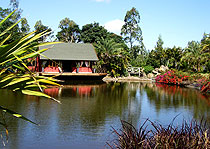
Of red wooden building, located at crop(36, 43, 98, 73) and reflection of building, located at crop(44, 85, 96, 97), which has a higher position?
red wooden building, located at crop(36, 43, 98, 73)

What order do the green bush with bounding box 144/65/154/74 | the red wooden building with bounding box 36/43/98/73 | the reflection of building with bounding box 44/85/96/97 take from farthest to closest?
the green bush with bounding box 144/65/154/74, the red wooden building with bounding box 36/43/98/73, the reflection of building with bounding box 44/85/96/97

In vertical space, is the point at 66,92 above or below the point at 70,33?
below

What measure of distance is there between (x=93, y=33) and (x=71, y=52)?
42.9 ft

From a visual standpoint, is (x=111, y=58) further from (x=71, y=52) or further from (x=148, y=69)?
(x=148, y=69)

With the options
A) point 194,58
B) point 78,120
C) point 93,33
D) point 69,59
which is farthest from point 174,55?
point 78,120

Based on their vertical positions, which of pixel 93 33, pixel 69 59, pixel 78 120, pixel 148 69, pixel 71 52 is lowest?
pixel 78 120

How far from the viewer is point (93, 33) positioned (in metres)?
41.5

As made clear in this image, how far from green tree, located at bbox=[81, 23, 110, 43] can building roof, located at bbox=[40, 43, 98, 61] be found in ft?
34.1

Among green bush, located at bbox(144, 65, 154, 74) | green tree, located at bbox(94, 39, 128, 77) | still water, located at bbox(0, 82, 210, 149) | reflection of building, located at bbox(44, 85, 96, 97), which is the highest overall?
green tree, located at bbox(94, 39, 128, 77)

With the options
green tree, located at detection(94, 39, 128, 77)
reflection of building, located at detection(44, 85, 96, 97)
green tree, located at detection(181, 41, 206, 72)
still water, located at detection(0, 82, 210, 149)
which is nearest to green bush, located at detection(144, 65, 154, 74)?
green tree, located at detection(181, 41, 206, 72)

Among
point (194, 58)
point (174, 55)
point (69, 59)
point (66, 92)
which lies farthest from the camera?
point (174, 55)

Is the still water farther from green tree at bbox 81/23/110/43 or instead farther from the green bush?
green tree at bbox 81/23/110/43

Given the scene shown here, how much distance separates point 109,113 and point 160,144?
6356 millimetres

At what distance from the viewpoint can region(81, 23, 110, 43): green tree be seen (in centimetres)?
4142
